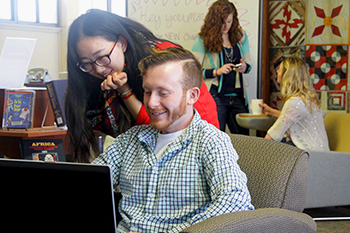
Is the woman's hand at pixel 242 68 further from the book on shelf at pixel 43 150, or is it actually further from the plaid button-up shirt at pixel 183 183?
the plaid button-up shirt at pixel 183 183

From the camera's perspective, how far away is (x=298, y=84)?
3082 mm

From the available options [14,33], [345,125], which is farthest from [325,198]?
[14,33]

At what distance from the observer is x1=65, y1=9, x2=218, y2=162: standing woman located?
156 centimetres

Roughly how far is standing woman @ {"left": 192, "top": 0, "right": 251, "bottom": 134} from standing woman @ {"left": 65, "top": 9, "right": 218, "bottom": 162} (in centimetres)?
183

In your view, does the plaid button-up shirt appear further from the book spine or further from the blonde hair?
the blonde hair

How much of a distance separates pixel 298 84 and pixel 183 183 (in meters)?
1.99

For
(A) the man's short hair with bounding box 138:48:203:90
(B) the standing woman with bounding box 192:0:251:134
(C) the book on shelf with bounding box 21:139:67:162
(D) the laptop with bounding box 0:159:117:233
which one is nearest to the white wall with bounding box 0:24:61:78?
(B) the standing woman with bounding box 192:0:251:134

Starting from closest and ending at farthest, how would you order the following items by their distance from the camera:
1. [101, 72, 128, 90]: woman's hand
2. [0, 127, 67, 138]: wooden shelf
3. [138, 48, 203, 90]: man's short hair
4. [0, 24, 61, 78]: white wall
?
[138, 48, 203, 90]: man's short hair, [101, 72, 128, 90]: woman's hand, [0, 127, 67, 138]: wooden shelf, [0, 24, 61, 78]: white wall

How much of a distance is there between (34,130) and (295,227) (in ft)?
4.65

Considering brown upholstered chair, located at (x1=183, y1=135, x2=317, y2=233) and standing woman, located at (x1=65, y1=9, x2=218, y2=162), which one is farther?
standing woman, located at (x1=65, y1=9, x2=218, y2=162)

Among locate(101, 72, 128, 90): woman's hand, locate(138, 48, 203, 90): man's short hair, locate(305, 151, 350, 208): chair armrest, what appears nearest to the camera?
locate(138, 48, 203, 90): man's short hair

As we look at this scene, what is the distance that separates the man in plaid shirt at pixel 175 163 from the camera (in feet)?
4.10

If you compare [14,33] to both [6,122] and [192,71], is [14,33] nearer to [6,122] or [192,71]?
[6,122]

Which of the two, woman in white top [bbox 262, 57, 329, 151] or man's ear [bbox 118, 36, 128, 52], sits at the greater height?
man's ear [bbox 118, 36, 128, 52]
